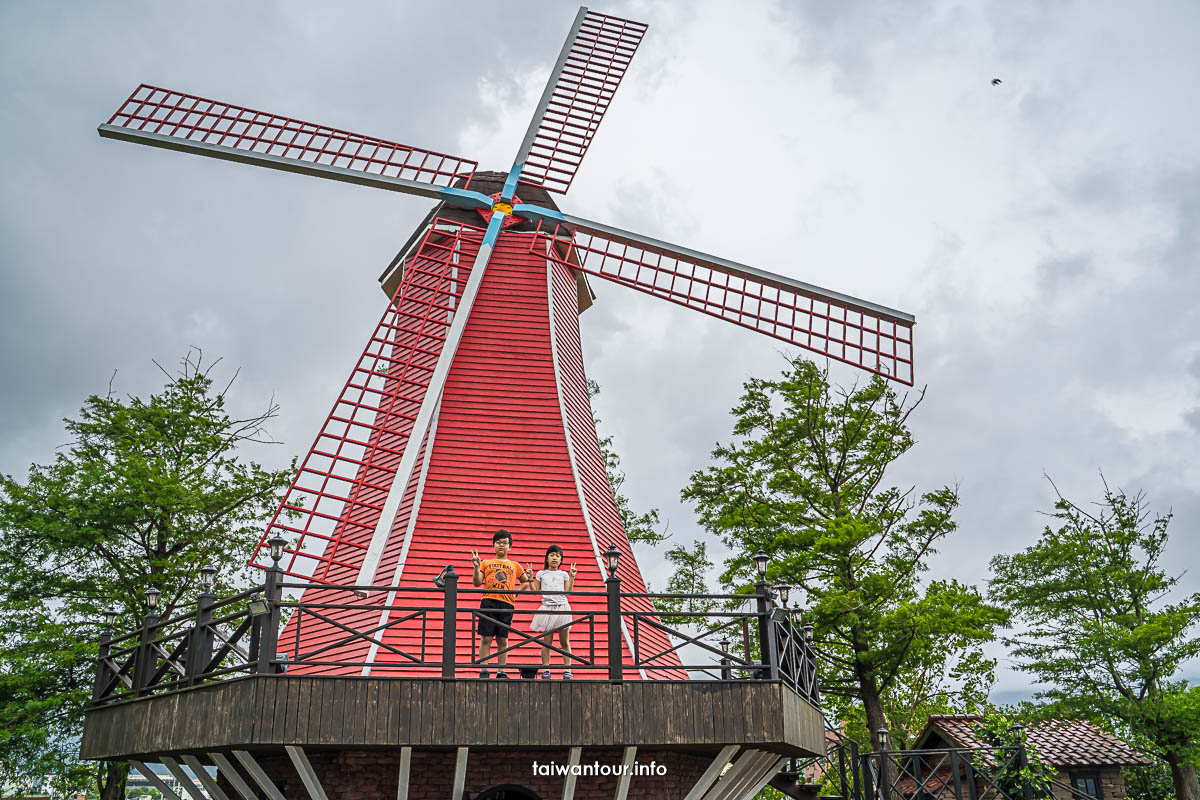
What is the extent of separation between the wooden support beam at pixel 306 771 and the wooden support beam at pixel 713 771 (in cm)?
309

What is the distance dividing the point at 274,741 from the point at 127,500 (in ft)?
36.6

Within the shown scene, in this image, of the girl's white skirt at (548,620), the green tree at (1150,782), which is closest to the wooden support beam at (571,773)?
the girl's white skirt at (548,620)

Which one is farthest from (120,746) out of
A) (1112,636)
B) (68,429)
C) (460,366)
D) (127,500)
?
(1112,636)

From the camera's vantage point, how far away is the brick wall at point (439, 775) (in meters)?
8.00

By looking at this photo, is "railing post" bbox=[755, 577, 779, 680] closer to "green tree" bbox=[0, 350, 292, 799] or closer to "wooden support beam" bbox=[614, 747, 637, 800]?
"wooden support beam" bbox=[614, 747, 637, 800]

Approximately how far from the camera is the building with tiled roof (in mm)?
17331

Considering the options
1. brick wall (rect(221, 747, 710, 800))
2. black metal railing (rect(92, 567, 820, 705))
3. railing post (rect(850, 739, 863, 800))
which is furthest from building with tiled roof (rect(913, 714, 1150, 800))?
brick wall (rect(221, 747, 710, 800))

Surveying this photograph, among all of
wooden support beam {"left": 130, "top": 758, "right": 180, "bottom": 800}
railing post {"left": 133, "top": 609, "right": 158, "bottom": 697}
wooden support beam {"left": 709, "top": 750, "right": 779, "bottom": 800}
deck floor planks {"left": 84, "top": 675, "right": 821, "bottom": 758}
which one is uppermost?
railing post {"left": 133, "top": 609, "right": 158, "bottom": 697}

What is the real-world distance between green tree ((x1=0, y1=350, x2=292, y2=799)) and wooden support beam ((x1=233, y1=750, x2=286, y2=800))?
9299 millimetres

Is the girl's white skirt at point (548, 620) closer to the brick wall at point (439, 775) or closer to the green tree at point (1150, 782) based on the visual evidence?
the brick wall at point (439, 775)

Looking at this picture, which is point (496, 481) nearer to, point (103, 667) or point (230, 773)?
point (230, 773)

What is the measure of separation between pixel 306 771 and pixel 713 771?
3.31m

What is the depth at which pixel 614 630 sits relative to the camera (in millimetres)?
7406

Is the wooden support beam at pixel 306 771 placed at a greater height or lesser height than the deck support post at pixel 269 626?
lesser
